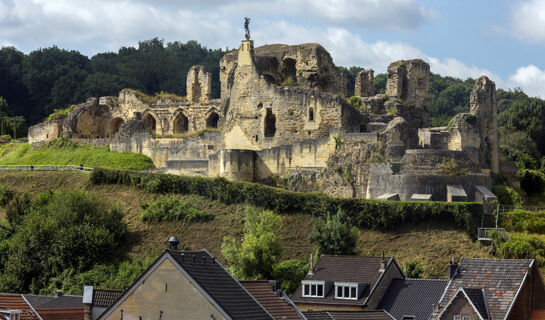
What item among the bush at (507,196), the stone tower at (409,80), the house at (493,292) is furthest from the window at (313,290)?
the stone tower at (409,80)

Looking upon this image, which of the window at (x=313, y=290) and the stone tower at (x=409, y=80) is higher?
the stone tower at (x=409, y=80)

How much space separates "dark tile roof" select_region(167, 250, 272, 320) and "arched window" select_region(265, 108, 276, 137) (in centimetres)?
3043

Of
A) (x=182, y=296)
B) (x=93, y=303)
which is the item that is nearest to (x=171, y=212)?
(x=93, y=303)

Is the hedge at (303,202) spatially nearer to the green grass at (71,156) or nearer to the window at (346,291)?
the green grass at (71,156)

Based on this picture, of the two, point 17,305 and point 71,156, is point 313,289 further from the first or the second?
point 71,156

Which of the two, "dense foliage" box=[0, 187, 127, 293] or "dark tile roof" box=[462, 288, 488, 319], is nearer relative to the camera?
"dark tile roof" box=[462, 288, 488, 319]

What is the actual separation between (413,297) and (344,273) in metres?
→ 3.21

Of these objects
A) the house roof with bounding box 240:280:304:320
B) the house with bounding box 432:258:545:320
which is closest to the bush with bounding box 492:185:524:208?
the house with bounding box 432:258:545:320

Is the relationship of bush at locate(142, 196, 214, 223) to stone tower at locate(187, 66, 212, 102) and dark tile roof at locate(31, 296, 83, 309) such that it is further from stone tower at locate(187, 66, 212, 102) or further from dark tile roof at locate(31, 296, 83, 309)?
stone tower at locate(187, 66, 212, 102)

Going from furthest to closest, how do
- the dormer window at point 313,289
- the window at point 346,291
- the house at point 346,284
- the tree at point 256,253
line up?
the tree at point 256,253
the dormer window at point 313,289
the window at point 346,291
the house at point 346,284

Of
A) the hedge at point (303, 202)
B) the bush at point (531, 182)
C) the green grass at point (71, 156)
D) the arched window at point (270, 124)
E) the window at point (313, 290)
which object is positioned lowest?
the window at point (313, 290)

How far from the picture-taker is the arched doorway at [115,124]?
78375mm

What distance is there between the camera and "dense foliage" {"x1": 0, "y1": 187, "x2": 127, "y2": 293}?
5375 centimetres

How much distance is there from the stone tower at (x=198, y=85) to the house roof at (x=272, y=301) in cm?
4211
